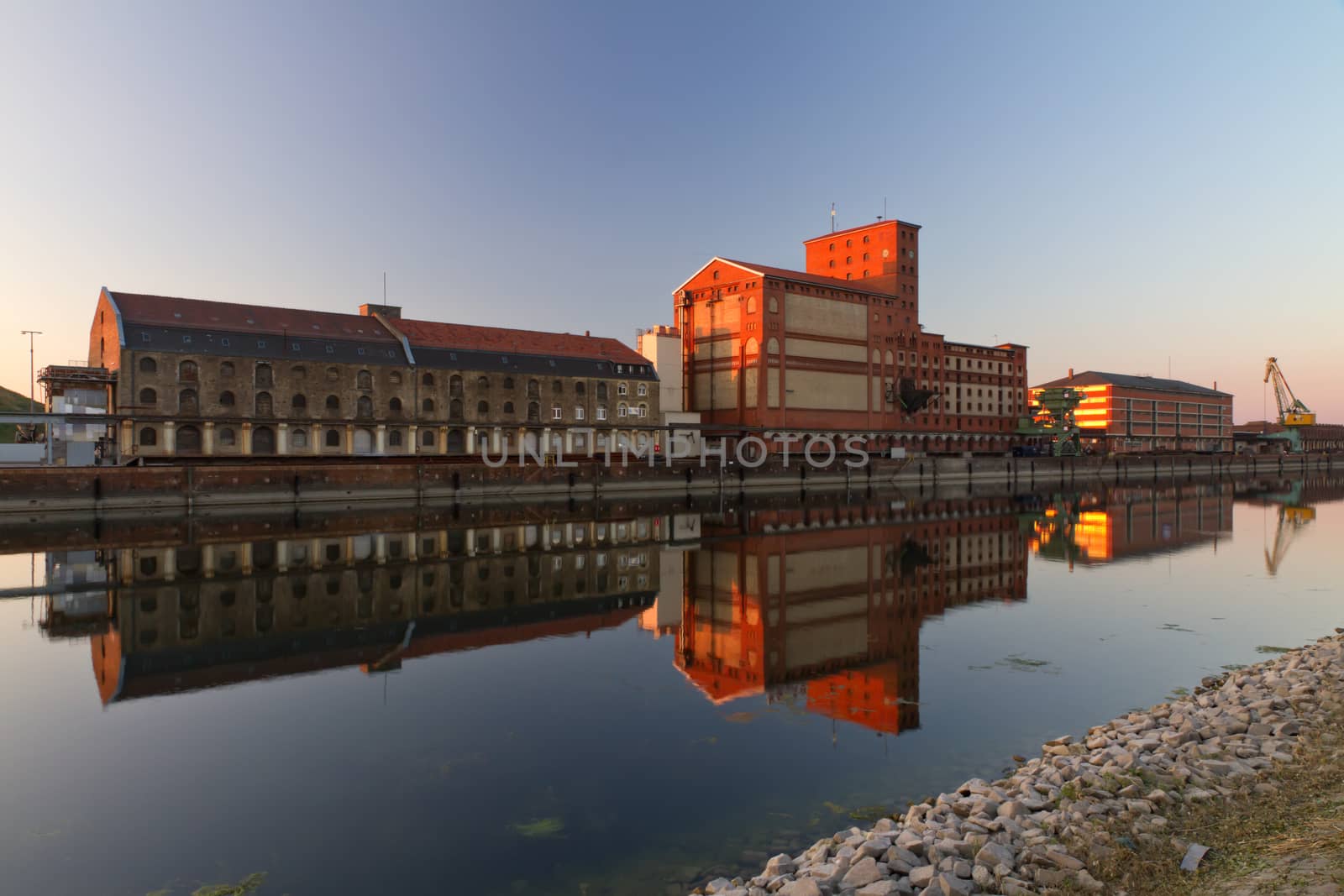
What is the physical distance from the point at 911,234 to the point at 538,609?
7953 cm

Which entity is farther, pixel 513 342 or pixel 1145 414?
pixel 1145 414

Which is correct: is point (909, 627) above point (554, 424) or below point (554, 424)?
below

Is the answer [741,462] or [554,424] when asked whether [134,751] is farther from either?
[741,462]

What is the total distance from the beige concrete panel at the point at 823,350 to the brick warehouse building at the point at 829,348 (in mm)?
114

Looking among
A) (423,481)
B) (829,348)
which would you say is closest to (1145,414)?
(829,348)

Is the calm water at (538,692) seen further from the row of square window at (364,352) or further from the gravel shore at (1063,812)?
the row of square window at (364,352)

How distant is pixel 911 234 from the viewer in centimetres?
8631

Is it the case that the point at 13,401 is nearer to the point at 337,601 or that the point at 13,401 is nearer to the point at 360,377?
the point at 360,377

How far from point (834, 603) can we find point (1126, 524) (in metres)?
29.7

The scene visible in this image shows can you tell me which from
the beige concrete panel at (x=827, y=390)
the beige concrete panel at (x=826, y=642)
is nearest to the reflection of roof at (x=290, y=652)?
the beige concrete panel at (x=826, y=642)

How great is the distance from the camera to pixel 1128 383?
128625 mm

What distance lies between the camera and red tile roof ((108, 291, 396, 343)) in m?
49.2

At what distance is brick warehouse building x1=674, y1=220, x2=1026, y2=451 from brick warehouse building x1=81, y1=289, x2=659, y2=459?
11.6m

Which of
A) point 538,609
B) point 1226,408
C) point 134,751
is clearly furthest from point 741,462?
point 1226,408
